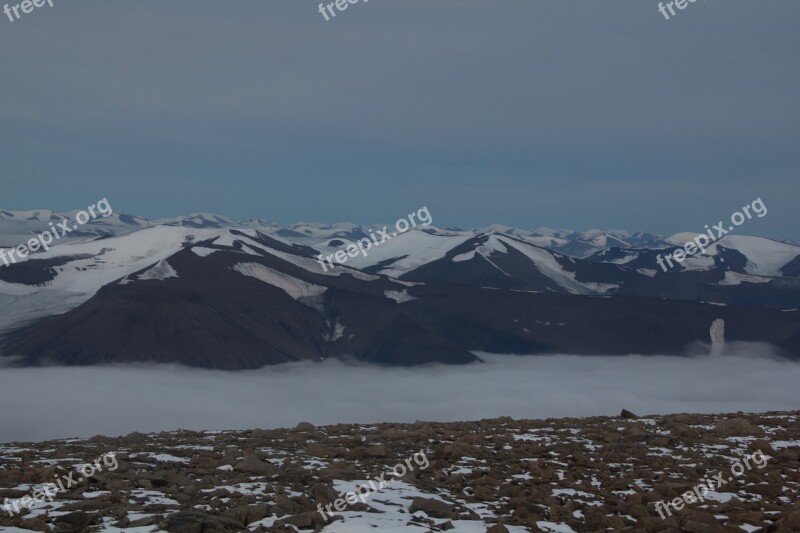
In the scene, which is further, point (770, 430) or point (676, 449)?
point (770, 430)

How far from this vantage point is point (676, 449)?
103 ft

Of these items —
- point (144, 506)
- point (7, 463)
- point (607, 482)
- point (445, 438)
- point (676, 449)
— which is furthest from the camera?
point (445, 438)

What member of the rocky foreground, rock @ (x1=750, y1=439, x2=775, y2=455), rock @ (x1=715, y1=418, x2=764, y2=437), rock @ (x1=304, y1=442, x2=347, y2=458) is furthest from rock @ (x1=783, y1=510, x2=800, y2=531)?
rock @ (x1=715, y1=418, x2=764, y2=437)

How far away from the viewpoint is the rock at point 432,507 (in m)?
20.9

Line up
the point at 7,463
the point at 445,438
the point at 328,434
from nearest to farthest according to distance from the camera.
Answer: the point at 7,463
the point at 445,438
the point at 328,434

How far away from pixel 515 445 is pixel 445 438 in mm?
3239

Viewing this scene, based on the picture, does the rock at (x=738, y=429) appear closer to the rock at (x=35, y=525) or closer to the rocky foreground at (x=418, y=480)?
the rocky foreground at (x=418, y=480)

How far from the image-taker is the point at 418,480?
24766mm

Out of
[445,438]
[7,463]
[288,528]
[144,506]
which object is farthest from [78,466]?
[445,438]

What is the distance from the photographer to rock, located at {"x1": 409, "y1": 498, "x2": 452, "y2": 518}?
20.9 metres

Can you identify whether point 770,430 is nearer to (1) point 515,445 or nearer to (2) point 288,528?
(1) point 515,445

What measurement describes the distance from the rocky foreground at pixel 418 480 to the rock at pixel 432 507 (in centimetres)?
4

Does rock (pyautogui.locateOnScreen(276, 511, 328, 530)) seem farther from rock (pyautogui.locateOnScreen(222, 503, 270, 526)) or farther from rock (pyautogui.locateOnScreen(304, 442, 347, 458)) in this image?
rock (pyautogui.locateOnScreen(304, 442, 347, 458))

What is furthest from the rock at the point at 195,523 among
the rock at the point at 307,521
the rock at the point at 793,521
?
the rock at the point at 793,521
